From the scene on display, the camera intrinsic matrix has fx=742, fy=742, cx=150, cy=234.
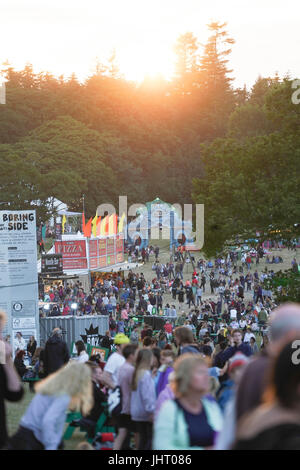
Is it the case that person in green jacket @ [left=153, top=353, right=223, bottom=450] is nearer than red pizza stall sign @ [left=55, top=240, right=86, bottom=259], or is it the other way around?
person in green jacket @ [left=153, top=353, right=223, bottom=450]

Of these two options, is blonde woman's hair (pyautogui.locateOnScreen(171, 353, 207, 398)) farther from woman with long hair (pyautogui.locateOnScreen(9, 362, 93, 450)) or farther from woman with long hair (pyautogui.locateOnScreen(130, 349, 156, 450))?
woman with long hair (pyautogui.locateOnScreen(130, 349, 156, 450))

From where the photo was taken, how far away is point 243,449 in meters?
2.55

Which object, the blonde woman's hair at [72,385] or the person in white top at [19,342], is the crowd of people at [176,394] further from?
the person in white top at [19,342]

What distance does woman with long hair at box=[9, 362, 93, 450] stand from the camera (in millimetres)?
4820

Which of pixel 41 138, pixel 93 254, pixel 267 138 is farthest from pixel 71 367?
pixel 41 138

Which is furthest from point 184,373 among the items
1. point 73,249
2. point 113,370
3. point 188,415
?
point 73,249

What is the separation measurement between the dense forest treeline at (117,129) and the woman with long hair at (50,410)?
103 ft

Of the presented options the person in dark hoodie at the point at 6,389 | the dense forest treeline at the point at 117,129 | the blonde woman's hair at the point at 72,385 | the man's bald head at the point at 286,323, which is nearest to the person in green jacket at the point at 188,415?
the blonde woman's hair at the point at 72,385

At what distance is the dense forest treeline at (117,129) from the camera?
61.5m

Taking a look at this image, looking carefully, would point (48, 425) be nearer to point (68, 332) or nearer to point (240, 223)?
point (68, 332)

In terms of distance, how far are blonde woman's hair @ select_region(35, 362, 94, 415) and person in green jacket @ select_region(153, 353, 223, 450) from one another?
3.28 feet

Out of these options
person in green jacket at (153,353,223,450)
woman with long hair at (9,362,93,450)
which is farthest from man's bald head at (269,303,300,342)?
woman with long hair at (9,362,93,450)

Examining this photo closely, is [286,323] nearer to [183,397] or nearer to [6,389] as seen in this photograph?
[183,397]

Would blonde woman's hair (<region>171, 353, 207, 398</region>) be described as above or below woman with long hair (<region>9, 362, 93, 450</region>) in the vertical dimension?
above
